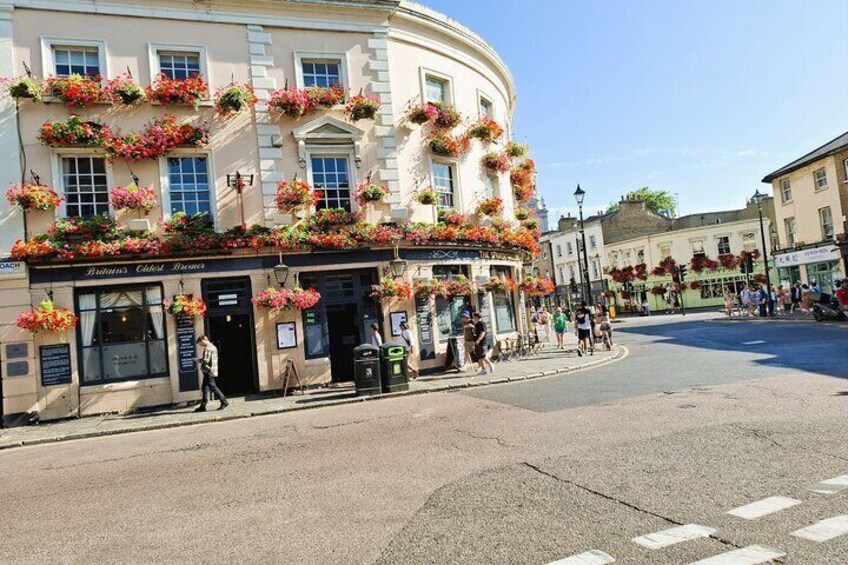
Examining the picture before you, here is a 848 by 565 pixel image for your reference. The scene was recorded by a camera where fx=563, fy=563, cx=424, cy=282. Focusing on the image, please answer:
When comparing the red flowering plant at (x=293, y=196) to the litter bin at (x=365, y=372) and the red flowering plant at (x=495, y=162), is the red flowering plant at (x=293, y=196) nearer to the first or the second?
the litter bin at (x=365, y=372)

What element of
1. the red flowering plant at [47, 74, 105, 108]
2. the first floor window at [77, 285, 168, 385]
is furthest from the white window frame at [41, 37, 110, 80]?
the first floor window at [77, 285, 168, 385]

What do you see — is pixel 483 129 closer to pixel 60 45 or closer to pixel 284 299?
pixel 284 299

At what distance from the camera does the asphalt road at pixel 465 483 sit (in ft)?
14.8

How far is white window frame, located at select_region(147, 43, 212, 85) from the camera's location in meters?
15.6

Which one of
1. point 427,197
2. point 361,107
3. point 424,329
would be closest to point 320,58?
point 361,107

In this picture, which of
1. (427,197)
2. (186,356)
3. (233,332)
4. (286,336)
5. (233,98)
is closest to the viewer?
(186,356)

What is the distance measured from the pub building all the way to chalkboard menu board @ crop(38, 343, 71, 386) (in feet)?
0.11

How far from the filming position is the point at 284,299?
15.2 m

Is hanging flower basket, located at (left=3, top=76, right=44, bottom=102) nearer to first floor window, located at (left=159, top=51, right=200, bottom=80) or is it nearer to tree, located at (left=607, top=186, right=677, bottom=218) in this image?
first floor window, located at (left=159, top=51, right=200, bottom=80)

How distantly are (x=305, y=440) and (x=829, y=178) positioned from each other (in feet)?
116

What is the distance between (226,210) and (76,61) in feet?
18.3

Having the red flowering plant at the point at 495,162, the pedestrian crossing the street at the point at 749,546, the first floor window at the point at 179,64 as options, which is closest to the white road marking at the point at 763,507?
the pedestrian crossing the street at the point at 749,546

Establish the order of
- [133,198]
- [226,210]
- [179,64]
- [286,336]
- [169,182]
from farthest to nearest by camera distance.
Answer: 1. [179,64]
2. [286,336]
3. [226,210]
4. [169,182]
5. [133,198]

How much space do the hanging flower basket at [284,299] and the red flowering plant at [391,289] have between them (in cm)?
179
